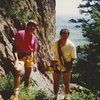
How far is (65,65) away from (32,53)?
3.49ft

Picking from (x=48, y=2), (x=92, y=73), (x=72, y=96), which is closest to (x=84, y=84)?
(x=92, y=73)

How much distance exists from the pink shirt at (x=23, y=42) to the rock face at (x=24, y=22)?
3579 millimetres

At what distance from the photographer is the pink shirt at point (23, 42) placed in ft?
35.8

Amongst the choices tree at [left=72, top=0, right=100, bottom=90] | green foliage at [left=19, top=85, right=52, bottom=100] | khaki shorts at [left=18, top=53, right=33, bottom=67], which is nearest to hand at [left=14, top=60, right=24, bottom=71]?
khaki shorts at [left=18, top=53, right=33, bottom=67]

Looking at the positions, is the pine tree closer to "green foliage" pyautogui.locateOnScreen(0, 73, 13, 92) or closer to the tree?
the tree

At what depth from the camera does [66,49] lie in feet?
36.6

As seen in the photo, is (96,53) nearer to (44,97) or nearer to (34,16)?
(34,16)

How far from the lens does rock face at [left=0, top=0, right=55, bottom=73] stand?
49.3ft

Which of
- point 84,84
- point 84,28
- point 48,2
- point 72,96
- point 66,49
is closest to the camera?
point 66,49

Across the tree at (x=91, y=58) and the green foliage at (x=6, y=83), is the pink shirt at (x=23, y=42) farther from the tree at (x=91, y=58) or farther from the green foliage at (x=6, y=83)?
the tree at (x=91, y=58)

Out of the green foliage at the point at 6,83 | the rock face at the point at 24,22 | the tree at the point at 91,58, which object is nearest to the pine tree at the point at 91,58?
the tree at the point at 91,58

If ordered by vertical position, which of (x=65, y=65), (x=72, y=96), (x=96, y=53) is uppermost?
(x=65, y=65)

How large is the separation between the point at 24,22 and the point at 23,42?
6.14m

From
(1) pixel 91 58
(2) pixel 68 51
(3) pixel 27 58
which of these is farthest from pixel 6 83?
(1) pixel 91 58
